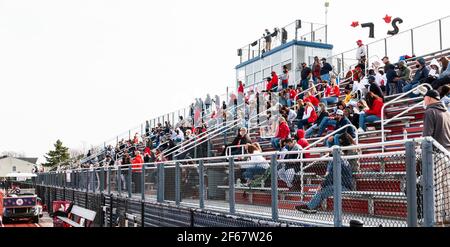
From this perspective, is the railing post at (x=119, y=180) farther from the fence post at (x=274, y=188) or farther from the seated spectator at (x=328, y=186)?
the seated spectator at (x=328, y=186)

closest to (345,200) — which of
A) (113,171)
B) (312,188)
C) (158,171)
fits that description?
(312,188)

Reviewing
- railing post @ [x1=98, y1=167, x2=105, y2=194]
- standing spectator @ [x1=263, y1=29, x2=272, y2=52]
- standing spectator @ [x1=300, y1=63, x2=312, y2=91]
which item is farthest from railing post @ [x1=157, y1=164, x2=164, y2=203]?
standing spectator @ [x1=263, y1=29, x2=272, y2=52]

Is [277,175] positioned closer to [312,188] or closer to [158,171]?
[312,188]

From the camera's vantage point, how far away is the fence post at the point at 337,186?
268 inches

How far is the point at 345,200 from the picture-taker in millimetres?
→ 6887

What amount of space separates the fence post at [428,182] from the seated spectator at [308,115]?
11446 mm

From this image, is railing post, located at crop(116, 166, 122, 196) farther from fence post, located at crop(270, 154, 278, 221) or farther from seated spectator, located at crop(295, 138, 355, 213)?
seated spectator, located at crop(295, 138, 355, 213)

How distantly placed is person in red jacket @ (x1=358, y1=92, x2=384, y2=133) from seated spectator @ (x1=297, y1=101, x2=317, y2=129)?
273 cm

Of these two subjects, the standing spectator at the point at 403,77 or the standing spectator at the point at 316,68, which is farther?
the standing spectator at the point at 316,68

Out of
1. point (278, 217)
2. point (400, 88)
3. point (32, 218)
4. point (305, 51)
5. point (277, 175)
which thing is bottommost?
point (32, 218)

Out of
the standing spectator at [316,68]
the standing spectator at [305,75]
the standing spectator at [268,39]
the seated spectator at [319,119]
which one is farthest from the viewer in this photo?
the standing spectator at [268,39]

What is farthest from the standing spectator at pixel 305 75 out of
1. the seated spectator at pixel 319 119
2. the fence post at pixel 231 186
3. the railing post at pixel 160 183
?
the fence post at pixel 231 186

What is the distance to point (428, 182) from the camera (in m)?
5.52
